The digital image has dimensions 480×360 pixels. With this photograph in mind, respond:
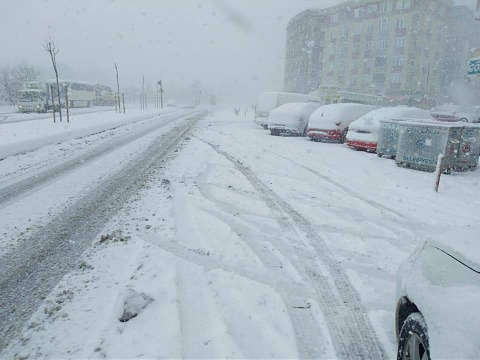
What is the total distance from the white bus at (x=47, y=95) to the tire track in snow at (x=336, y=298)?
26844 mm

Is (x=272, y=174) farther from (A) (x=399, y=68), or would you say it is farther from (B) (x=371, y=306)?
(A) (x=399, y=68)

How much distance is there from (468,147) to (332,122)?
18.2 feet

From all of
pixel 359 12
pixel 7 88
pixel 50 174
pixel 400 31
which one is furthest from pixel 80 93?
pixel 400 31

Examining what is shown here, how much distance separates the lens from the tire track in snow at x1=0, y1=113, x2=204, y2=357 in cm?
291

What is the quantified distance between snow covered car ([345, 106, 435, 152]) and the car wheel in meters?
10.1

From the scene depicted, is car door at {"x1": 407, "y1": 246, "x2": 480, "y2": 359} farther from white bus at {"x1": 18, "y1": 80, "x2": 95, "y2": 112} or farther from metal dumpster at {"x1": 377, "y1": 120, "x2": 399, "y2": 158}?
white bus at {"x1": 18, "y1": 80, "x2": 95, "y2": 112}

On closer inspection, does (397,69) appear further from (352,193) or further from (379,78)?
(352,193)

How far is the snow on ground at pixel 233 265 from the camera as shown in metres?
2.57

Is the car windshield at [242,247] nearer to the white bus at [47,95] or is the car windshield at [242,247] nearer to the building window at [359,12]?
the white bus at [47,95]

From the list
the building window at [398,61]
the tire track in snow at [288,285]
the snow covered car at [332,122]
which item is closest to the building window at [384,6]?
the building window at [398,61]

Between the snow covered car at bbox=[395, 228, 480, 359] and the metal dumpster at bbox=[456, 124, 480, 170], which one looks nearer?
the snow covered car at bbox=[395, 228, 480, 359]

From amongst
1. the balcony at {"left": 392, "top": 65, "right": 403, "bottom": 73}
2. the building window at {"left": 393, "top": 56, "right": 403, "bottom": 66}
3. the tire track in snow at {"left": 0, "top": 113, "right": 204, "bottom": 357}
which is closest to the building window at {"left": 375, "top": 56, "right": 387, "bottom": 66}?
the building window at {"left": 393, "top": 56, "right": 403, "bottom": 66}

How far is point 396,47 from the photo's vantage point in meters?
61.9

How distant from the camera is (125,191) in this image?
6539 mm
